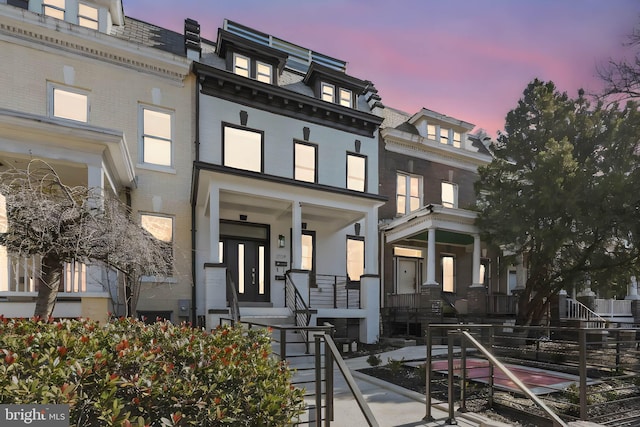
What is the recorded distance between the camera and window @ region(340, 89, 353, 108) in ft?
52.9

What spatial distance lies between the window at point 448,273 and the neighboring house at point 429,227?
0.15ft

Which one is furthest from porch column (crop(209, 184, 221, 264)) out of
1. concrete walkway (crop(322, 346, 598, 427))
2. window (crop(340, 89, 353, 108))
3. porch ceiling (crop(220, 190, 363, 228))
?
window (crop(340, 89, 353, 108))

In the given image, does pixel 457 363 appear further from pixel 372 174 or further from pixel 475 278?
pixel 372 174

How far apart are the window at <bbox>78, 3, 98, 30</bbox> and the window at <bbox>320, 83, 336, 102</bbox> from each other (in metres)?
8.03

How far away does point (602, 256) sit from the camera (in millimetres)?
12266

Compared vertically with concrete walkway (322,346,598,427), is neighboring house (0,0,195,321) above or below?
above

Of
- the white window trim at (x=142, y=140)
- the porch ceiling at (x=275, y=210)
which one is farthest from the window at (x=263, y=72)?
the porch ceiling at (x=275, y=210)

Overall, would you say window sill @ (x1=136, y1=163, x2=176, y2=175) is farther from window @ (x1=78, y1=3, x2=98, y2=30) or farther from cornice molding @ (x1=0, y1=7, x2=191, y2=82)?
window @ (x1=78, y1=3, x2=98, y2=30)

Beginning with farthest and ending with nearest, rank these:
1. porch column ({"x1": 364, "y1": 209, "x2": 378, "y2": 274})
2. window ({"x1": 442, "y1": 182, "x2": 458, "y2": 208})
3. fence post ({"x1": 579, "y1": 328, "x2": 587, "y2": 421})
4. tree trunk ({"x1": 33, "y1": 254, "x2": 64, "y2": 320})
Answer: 1. window ({"x1": 442, "y1": 182, "x2": 458, "y2": 208})
2. porch column ({"x1": 364, "y1": 209, "x2": 378, "y2": 274})
3. tree trunk ({"x1": 33, "y1": 254, "x2": 64, "y2": 320})
4. fence post ({"x1": 579, "y1": 328, "x2": 587, "y2": 421})

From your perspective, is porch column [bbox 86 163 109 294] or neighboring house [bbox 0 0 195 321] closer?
porch column [bbox 86 163 109 294]

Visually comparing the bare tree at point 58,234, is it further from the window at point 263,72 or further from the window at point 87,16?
the window at point 263,72

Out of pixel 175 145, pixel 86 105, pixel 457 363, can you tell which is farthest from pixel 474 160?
pixel 86 105

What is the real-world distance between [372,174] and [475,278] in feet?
19.1

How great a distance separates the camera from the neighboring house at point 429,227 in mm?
14797
